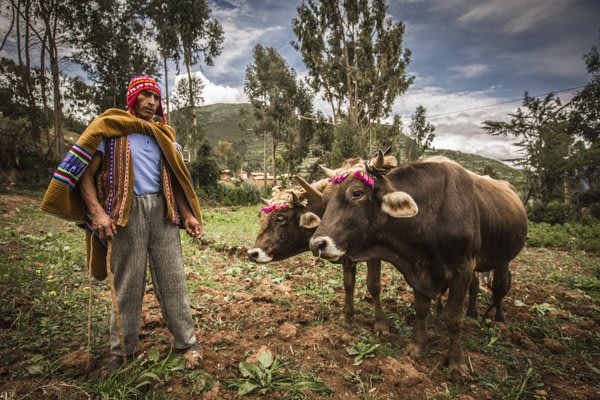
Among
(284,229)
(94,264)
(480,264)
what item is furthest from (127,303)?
(480,264)

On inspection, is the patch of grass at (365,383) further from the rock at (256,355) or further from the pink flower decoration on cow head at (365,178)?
the pink flower decoration on cow head at (365,178)

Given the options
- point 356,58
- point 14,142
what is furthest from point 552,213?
point 14,142

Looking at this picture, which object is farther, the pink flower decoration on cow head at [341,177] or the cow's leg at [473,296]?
the cow's leg at [473,296]

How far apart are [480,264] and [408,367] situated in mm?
1700

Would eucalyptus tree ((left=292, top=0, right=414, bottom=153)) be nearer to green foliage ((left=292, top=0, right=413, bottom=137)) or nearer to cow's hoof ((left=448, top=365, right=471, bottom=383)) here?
green foliage ((left=292, top=0, right=413, bottom=137))

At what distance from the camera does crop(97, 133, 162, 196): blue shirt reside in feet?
8.53

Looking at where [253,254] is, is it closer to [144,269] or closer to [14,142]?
[144,269]

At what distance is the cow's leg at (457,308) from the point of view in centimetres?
301

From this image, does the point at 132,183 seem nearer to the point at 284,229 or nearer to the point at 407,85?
the point at 284,229

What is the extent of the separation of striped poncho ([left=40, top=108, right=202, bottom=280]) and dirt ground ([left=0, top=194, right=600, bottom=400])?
117cm

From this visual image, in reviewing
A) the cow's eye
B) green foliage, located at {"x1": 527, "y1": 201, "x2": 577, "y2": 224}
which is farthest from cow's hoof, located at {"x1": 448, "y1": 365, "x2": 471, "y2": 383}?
green foliage, located at {"x1": 527, "y1": 201, "x2": 577, "y2": 224}

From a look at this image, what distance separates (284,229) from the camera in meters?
4.01

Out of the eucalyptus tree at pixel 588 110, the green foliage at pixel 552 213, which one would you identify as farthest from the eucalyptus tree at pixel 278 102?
the eucalyptus tree at pixel 588 110

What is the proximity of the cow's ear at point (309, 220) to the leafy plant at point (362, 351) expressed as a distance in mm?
1396
